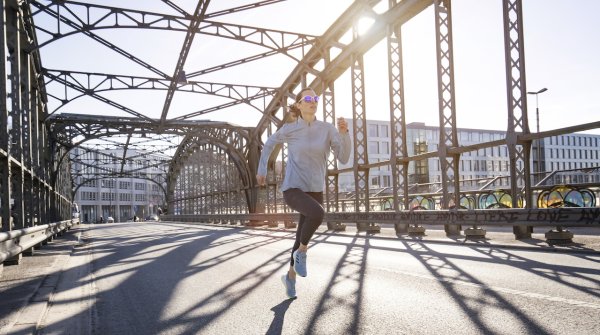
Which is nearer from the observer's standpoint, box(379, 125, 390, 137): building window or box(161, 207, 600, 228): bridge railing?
box(161, 207, 600, 228): bridge railing

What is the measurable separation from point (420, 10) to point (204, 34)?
7.11 meters

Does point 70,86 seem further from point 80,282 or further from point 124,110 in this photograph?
point 80,282

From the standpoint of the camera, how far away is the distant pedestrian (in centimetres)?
489

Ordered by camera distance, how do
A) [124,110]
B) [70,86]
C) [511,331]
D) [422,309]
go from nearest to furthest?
[511,331]
[422,309]
[70,86]
[124,110]

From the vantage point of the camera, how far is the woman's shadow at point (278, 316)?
3.61m

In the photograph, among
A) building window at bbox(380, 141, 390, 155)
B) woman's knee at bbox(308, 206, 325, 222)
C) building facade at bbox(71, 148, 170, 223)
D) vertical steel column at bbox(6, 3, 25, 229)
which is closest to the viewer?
woman's knee at bbox(308, 206, 325, 222)

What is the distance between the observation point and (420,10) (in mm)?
14164

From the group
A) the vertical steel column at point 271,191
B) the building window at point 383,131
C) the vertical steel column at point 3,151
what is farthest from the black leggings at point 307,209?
the building window at point 383,131

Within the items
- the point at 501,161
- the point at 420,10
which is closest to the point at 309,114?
the point at 420,10

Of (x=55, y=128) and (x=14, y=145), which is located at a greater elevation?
(x=55, y=128)

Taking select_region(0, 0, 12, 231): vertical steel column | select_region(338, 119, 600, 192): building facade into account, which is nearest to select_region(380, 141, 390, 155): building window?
select_region(338, 119, 600, 192): building facade

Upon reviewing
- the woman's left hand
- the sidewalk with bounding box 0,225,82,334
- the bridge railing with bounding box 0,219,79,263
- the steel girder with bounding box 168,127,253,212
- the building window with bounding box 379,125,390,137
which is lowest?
the sidewalk with bounding box 0,225,82,334

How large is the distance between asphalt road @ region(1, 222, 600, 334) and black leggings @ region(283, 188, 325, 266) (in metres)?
0.57

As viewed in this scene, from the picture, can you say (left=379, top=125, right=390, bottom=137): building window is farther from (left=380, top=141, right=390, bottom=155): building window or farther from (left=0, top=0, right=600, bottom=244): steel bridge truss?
(left=0, top=0, right=600, bottom=244): steel bridge truss
